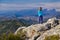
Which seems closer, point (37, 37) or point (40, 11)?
point (37, 37)

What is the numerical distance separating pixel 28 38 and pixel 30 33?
815mm

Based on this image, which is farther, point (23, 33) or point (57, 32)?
point (23, 33)

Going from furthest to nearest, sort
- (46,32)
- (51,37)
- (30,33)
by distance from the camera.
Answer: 1. (30,33)
2. (46,32)
3. (51,37)

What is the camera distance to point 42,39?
86.7 ft

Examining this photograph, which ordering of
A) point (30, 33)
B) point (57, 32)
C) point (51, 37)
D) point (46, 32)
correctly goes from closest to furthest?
point (51, 37), point (57, 32), point (46, 32), point (30, 33)

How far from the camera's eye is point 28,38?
2970 centimetres

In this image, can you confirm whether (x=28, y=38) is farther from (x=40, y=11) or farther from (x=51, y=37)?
(x=51, y=37)

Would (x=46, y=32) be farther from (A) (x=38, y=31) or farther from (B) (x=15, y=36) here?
(B) (x=15, y=36)

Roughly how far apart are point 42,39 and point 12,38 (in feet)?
14.6

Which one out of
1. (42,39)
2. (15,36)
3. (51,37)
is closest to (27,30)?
(15,36)

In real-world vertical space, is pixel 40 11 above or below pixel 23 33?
above

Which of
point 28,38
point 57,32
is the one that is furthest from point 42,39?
point 28,38

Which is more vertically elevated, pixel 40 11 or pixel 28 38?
pixel 40 11

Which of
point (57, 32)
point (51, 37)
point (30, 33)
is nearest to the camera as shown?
point (51, 37)
